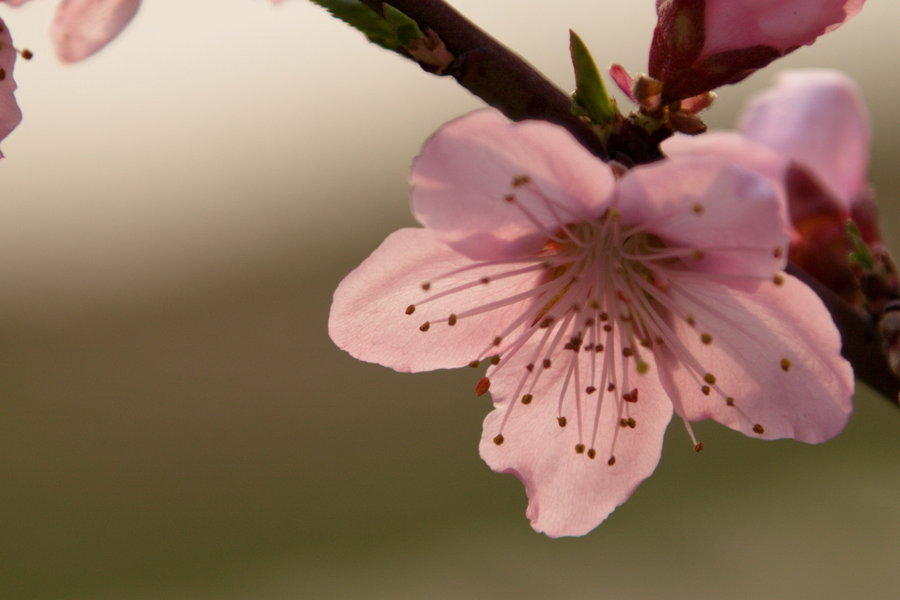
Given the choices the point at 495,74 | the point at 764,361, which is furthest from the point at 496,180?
the point at 764,361

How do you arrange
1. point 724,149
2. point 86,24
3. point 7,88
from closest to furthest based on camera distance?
point 724,149 < point 7,88 < point 86,24

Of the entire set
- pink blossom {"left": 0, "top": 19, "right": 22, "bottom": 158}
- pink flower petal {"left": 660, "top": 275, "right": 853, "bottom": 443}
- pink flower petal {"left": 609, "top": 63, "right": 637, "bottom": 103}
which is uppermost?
pink blossom {"left": 0, "top": 19, "right": 22, "bottom": 158}

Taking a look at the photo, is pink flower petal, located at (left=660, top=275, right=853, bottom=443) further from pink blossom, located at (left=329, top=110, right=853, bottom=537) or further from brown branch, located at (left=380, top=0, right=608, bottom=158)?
brown branch, located at (left=380, top=0, right=608, bottom=158)

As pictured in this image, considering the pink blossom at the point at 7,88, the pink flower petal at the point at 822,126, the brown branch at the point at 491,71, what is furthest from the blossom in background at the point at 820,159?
the pink blossom at the point at 7,88

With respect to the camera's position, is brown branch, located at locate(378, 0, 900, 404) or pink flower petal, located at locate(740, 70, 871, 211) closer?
brown branch, located at locate(378, 0, 900, 404)

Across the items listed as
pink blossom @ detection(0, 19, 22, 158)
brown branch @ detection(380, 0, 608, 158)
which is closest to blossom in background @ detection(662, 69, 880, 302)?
brown branch @ detection(380, 0, 608, 158)

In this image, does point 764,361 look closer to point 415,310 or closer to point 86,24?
point 415,310

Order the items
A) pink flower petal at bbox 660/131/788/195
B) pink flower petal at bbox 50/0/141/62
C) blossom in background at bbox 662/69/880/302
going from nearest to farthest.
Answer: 1. pink flower petal at bbox 660/131/788/195
2. blossom in background at bbox 662/69/880/302
3. pink flower petal at bbox 50/0/141/62
